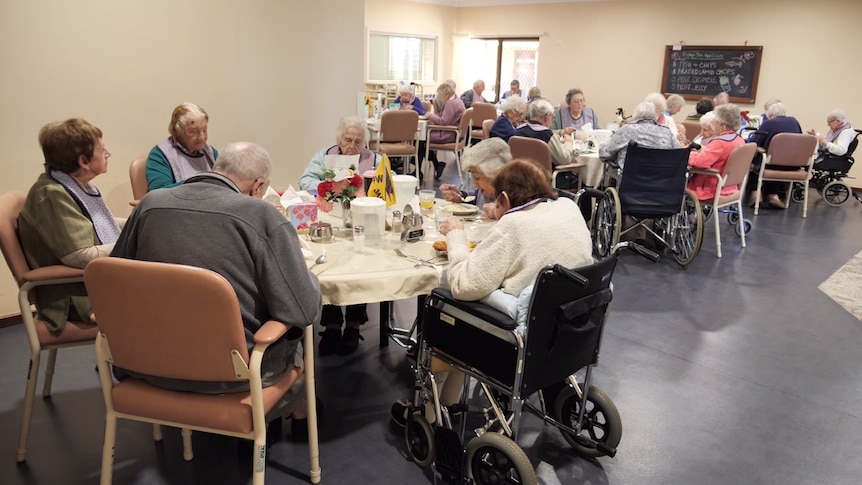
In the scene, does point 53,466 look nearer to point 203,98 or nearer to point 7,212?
point 7,212

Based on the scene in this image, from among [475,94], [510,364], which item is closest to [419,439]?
[510,364]

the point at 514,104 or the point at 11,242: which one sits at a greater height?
the point at 514,104

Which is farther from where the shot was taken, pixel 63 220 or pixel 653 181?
pixel 653 181

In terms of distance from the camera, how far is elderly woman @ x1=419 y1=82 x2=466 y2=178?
24.5 feet

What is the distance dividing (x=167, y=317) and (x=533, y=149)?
350 centimetres

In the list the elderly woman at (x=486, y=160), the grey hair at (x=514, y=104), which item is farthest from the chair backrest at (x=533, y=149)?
the elderly woman at (x=486, y=160)

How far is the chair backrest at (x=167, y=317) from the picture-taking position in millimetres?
1456

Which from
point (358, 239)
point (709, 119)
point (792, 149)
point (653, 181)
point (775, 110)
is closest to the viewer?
point (358, 239)

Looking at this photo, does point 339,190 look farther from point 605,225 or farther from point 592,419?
point 605,225

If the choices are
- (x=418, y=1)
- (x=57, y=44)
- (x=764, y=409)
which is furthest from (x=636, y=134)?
(x=418, y=1)

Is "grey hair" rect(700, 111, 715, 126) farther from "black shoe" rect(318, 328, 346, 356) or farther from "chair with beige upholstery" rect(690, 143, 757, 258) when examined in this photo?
"black shoe" rect(318, 328, 346, 356)

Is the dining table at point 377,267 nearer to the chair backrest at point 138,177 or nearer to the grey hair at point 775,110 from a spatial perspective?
the chair backrest at point 138,177

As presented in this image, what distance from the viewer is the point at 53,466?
A: 207 cm

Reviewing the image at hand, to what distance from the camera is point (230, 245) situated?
5.21 feet
